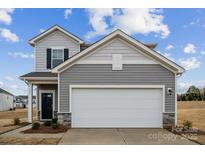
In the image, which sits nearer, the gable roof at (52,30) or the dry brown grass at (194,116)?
the dry brown grass at (194,116)

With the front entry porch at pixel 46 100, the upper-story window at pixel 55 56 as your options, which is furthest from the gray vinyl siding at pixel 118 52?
the front entry porch at pixel 46 100

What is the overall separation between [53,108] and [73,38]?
5033 millimetres

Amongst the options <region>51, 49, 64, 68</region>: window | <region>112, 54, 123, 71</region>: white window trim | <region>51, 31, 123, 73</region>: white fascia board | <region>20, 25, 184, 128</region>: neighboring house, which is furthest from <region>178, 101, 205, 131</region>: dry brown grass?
<region>51, 49, 64, 68</region>: window

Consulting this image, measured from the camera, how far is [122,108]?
57.7 ft

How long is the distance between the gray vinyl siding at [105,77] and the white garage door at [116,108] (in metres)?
0.41

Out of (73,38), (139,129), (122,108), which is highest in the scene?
(73,38)

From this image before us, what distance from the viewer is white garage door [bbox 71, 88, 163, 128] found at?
1753 cm

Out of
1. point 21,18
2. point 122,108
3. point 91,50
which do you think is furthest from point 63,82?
point 21,18

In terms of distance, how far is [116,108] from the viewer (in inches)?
692

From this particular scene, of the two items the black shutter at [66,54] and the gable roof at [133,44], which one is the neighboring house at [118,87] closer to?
the gable roof at [133,44]

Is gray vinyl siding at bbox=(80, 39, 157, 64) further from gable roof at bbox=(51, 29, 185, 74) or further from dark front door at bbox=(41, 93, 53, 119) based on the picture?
dark front door at bbox=(41, 93, 53, 119)

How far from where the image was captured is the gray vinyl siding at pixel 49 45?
2200 cm
